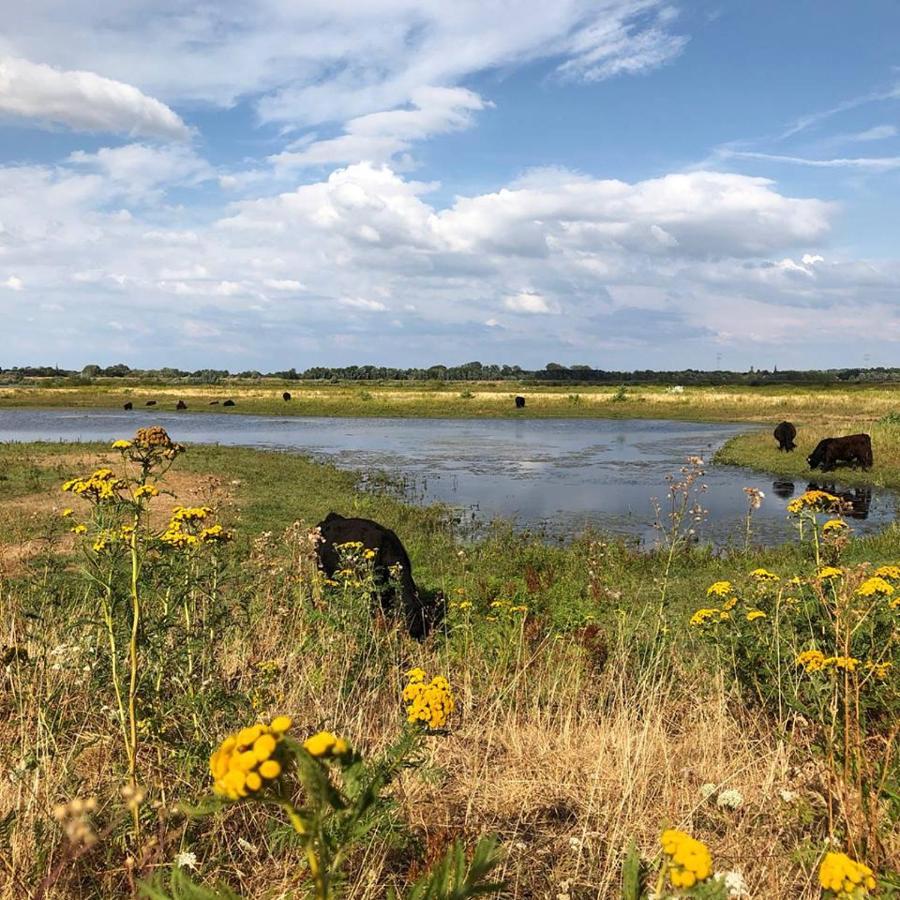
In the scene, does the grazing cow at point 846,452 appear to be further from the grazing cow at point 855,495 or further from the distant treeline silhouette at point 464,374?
the distant treeline silhouette at point 464,374

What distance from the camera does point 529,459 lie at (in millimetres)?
28000

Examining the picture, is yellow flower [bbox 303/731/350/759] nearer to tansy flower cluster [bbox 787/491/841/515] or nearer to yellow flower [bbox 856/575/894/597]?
yellow flower [bbox 856/575/894/597]

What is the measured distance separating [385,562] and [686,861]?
7.33 metres

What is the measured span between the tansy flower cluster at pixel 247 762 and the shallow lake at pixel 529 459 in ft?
45.0

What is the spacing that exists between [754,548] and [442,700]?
1190cm

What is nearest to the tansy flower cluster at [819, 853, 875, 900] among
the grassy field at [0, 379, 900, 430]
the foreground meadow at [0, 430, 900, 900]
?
the foreground meadow at [0, 430, 900, 900]

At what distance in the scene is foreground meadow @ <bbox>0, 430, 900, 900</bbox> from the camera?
1883mm

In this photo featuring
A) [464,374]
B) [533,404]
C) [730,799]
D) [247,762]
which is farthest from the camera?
[464,374]

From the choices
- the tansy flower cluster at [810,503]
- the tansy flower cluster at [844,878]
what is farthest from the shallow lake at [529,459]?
the tansy flower cluster at [844,878]

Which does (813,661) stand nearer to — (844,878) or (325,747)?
(844,878)

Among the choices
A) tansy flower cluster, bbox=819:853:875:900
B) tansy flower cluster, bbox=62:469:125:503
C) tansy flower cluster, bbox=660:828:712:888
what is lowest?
tansy flower cluster, bbox=819:853:875:900

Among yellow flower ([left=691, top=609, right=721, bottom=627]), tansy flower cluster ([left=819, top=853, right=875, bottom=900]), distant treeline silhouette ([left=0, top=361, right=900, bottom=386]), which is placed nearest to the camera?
tansy flower cluster ([left=819, top=853, right=875, bottom=900])

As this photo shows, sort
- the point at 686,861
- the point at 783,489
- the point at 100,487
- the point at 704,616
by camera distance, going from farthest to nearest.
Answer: the point at 783,489 < the point at 704,616 < the point at 100,487 < the point at 686,861

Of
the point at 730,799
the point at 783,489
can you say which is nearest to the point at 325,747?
→ the point at 730,799
